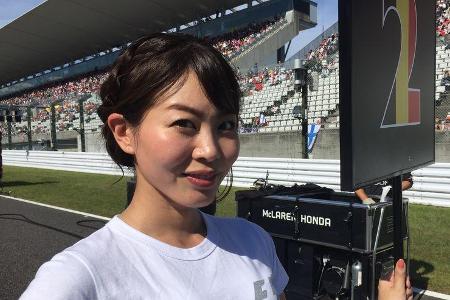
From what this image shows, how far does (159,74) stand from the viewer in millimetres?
1103

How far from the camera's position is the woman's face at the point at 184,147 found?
1.06 meters

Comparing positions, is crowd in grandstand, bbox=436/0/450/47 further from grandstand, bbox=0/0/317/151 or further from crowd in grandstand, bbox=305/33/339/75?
grandstand, bbox=0/0/317/151

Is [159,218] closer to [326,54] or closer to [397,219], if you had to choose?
[397,219]

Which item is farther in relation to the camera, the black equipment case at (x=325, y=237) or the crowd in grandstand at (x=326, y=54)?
the crowd in grandstand at (x=326, y=54)

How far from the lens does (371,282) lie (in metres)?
3.53

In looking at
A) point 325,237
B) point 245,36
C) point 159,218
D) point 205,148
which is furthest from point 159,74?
point 245,36

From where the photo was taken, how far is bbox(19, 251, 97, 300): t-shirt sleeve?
2.88 feet

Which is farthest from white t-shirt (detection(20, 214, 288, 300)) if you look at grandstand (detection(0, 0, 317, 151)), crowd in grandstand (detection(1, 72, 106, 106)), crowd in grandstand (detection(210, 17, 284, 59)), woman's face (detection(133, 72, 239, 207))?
crowd in grandstand (detection(1, 72, 106, 106))

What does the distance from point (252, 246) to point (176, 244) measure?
0.29 m

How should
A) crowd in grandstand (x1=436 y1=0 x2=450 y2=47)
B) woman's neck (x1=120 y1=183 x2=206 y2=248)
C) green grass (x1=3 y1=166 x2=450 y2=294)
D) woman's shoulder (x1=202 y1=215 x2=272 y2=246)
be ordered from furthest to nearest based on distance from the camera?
1. crowd in grandstand (x1=436 y1=0 x2=450 y2=47)
2. green grass (x1=3 y1=166 x2=450 y2=294)
3. woman's shoulder (x1=202 y1=215 x2=272 y2=246)
4. woman's neck (x1=120 y1=183 x2=206 y2=248)

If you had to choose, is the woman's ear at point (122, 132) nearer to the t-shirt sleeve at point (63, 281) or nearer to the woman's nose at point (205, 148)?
the woman's nose at point (205, 148)

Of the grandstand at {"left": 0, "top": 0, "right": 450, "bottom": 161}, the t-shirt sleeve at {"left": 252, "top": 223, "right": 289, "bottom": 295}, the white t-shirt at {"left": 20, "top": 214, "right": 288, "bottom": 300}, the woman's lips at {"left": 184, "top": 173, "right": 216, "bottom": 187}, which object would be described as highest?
the grandstand at {"left": 0, "top": 0, "right": 450, "bottom": 161}

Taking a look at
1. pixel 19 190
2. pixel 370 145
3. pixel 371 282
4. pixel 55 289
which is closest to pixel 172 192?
pixel 55 289

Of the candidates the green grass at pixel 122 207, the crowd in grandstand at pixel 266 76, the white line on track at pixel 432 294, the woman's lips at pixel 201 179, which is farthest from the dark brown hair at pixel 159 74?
the crowd in grandstand at pixel 266 76
